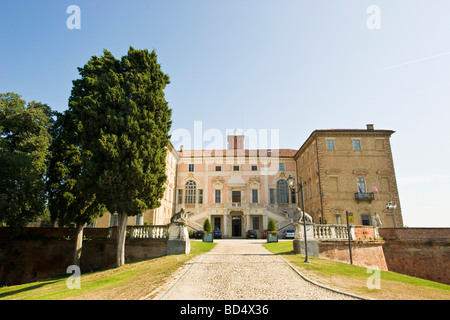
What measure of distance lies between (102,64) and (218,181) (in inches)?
1063

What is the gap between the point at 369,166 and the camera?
29.8 metres

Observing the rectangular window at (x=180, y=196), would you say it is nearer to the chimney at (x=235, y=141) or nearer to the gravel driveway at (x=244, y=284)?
the chimney at (x=235, y=141)

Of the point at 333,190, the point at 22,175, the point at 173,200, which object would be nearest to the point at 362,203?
the point at 333,190

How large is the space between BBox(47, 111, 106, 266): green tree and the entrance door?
25.0 metres

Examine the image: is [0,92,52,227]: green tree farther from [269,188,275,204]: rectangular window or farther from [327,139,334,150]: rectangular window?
[269,188,275,204]: rectangular window

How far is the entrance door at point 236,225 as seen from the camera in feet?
125

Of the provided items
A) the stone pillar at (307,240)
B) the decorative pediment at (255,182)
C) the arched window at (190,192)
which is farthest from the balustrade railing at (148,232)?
the decorative pediment at (255,182)

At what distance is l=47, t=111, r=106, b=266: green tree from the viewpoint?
582 inches

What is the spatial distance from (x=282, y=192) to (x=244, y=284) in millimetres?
32787

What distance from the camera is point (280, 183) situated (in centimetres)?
3950

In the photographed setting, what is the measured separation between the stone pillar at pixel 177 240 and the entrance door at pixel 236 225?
24.8 metres

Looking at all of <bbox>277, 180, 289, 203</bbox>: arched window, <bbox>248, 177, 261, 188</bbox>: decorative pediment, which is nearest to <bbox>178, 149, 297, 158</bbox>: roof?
<bbox>248, 177, 261, 188</bbox>: decorative pediment

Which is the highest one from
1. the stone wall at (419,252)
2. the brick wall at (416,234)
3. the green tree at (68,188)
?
the green tree at (68,188)
